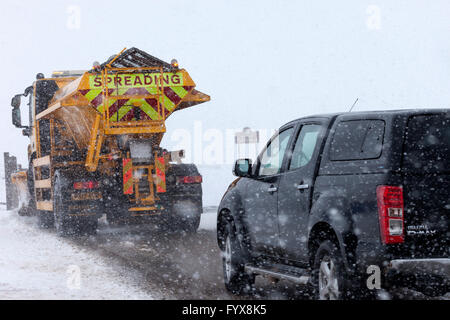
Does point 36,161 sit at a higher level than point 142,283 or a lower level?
higher

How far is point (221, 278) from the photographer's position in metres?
10.2

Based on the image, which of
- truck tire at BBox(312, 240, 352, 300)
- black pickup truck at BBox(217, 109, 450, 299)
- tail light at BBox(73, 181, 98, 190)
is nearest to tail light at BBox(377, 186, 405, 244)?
black pickup truck at BBox(217, 109, 450, 299)

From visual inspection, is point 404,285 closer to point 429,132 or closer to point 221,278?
point 429,132

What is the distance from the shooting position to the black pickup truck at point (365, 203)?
6055mm

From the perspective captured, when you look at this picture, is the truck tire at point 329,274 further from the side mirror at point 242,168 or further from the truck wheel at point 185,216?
the truck wheel at point 185,216

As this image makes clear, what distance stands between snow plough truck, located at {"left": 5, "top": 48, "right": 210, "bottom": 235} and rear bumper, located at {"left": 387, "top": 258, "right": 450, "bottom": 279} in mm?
10341

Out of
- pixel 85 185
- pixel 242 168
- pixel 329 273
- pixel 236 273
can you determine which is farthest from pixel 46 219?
pixel 329 273

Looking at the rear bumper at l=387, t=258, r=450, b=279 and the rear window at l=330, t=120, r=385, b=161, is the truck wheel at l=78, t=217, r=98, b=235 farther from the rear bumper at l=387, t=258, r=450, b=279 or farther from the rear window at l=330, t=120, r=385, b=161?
the rear bumper at l=387, t=258, r=450, b=279

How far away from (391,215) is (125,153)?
420 inches

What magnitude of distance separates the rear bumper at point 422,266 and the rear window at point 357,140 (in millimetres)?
883

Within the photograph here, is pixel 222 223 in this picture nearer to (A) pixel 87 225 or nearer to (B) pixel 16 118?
(A) pixel 87 225

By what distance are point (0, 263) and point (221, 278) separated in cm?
386

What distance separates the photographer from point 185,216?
16.7m
